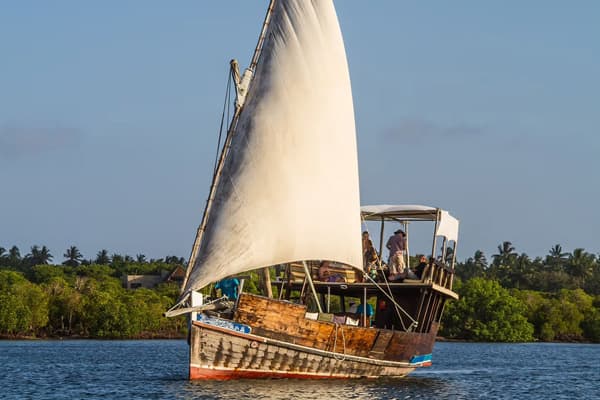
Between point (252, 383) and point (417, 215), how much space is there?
1176cm

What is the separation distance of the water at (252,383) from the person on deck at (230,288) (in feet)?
9.01

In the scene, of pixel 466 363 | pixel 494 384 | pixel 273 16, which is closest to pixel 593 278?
pixel 466 363

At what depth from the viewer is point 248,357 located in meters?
34.6

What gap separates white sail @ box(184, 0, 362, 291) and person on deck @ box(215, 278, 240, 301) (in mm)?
377


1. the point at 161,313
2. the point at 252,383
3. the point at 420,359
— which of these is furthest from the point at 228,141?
the point at 161,313

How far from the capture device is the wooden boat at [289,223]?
3453 centimetres

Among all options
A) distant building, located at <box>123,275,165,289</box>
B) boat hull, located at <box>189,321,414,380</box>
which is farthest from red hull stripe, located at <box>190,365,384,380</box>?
distant building, located at <box>123,275,165,289</box>

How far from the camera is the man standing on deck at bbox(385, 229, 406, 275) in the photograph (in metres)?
41.1

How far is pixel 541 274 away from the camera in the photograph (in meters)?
164

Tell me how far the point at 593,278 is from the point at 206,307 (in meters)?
144

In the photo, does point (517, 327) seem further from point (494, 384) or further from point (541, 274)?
point (494, 384)

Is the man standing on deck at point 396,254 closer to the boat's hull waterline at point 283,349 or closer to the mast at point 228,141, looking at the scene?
the boat's hull waterline at point 283,349

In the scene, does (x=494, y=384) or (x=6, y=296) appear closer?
(x=494, y=384)

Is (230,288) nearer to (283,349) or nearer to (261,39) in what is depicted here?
(283,349)
